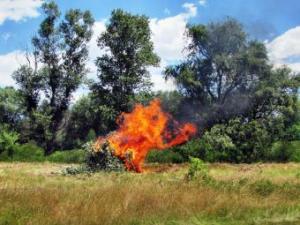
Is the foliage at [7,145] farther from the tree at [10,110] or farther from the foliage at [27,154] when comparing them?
the tree at [10,110]

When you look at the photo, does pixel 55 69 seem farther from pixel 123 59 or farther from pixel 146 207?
pixel 146 207

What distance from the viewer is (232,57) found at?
57281mm

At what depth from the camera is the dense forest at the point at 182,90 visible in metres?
49.9

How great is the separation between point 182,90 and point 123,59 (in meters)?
8.92

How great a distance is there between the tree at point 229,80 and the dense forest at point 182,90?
10 cm

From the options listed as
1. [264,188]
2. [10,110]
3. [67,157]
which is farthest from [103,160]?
[10,110]

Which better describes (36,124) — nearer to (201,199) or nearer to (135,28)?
(135,28)

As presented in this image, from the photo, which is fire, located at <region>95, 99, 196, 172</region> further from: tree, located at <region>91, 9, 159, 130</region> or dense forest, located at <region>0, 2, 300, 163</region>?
→ tree, located at <region>91, 9, 159, 130</region>

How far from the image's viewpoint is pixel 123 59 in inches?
2510

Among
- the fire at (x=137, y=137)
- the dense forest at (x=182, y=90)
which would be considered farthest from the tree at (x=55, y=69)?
the fire at (x=137, y=137)

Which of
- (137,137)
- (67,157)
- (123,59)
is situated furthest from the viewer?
(123,59)

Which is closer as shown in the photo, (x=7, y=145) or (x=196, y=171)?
(x=196, y=171)

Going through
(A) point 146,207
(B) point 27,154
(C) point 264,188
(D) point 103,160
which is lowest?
(A) point 146,207

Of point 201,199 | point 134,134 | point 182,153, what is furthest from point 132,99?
point 201,199
